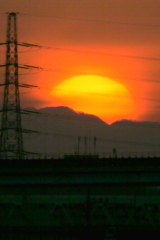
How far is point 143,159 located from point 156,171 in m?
3.62

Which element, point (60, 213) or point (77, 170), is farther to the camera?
point (77, 170)

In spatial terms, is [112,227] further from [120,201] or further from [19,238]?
[120,201]

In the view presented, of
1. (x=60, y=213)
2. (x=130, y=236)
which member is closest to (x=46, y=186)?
(x=130, y=236)

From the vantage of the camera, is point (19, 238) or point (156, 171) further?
point (156, 171)

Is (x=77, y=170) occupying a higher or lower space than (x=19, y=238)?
higher

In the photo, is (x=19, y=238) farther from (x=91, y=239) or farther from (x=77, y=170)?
(x=77, y=170)

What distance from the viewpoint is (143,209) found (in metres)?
44.1

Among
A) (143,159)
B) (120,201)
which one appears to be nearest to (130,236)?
(120,201)

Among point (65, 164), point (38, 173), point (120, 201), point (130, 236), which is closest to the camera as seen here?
point (130, 236)

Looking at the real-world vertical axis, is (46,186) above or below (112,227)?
above

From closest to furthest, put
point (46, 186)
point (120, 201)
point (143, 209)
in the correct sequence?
point (46, 186), point (143, 209), point (120, 201)

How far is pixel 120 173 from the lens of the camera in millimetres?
66500

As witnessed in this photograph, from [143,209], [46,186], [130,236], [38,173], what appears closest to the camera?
[46,186]

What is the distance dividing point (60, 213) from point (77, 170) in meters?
21.8
